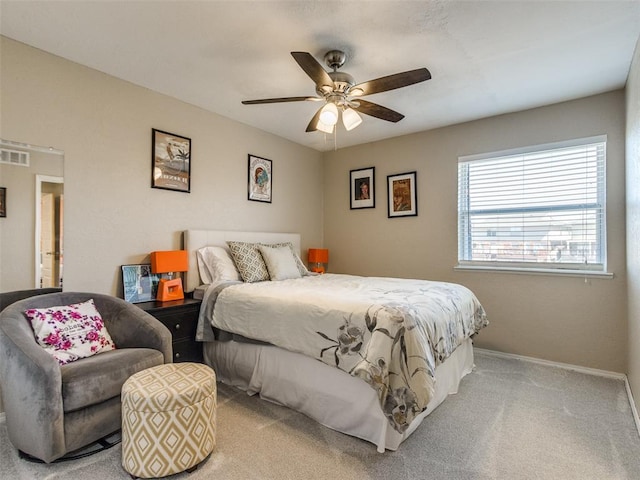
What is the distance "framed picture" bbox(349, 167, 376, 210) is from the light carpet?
2.71m

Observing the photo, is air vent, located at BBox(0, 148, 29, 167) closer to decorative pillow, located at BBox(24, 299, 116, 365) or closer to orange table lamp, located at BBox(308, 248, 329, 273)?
decorative pillow, located at BBox(24, 299, 116, 365)

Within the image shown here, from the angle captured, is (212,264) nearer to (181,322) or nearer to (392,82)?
(181,322)

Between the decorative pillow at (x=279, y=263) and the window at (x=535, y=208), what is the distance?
1973 millimetres

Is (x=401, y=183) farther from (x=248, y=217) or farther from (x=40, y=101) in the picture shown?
(x=40, y=101)

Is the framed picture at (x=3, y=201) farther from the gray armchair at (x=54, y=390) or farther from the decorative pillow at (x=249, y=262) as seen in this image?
the decorative pillow at (x=249, y=262)

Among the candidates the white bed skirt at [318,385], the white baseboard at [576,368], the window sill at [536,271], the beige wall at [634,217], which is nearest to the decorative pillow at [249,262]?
the white bed skirt at [318,385]

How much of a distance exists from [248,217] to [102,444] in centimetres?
257

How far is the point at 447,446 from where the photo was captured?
2033 millimetres

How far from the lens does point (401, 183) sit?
4.40 metres

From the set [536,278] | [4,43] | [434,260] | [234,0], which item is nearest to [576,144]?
[536,278]

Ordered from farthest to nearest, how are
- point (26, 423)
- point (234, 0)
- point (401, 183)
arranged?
point (401, 183), point (234, 0), point (26, 423)

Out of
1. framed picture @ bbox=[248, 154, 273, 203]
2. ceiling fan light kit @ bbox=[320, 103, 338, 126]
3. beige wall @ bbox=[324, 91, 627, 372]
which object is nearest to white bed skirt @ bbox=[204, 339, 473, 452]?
beige wall @ bbox=[324, 91, 627, 372]

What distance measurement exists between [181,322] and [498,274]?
324 centimetres

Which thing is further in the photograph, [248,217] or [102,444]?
[248,217]
